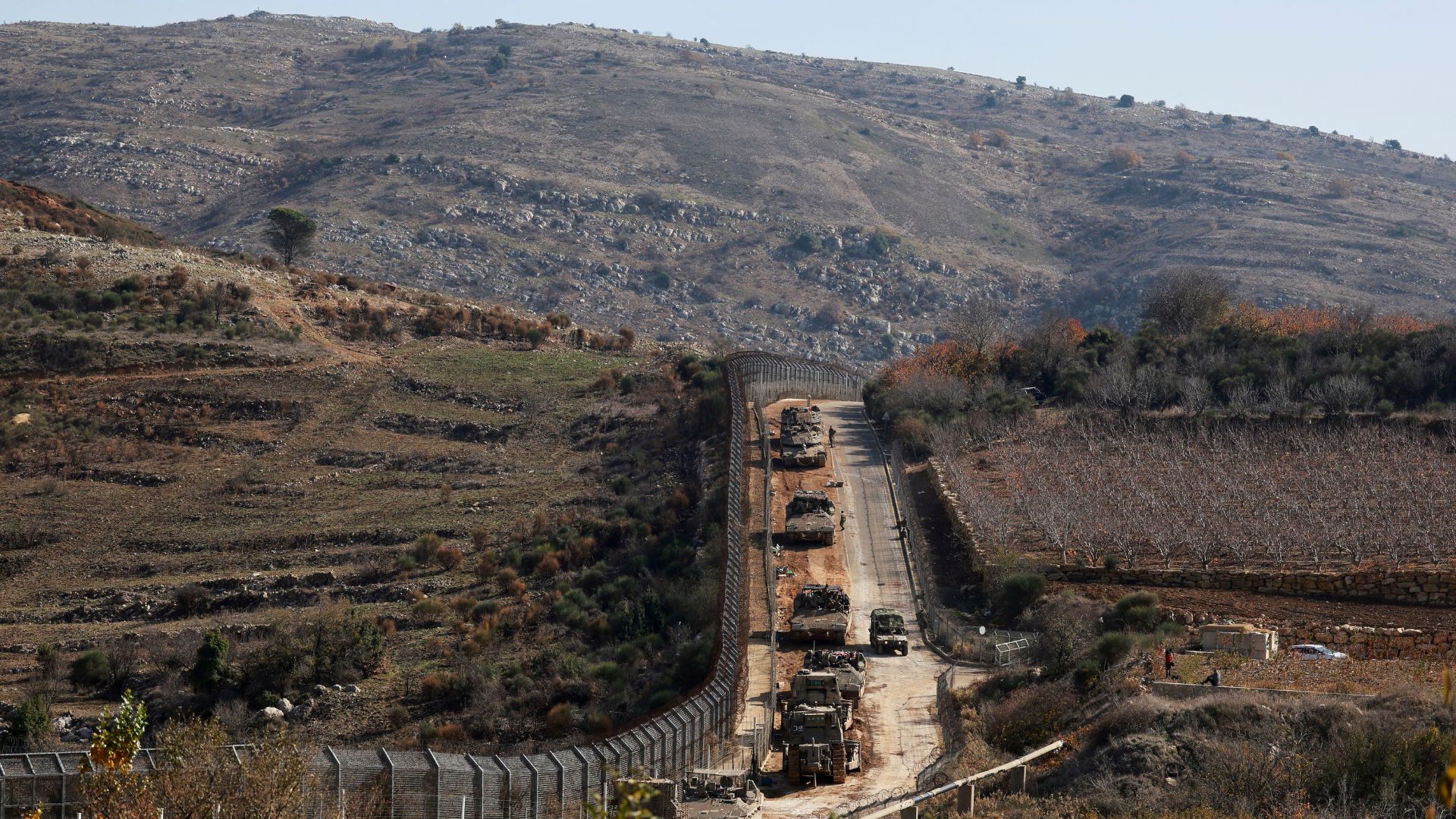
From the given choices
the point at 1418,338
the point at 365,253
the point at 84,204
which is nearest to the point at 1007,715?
the point at 1418,338

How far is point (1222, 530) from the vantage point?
2071 inches

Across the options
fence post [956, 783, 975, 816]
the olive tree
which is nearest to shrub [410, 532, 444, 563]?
fence post [956, 783, 975, 816]

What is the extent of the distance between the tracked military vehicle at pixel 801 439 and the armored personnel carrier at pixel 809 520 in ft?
22.4

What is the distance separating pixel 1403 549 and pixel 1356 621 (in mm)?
6995

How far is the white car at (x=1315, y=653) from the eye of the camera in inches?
1501

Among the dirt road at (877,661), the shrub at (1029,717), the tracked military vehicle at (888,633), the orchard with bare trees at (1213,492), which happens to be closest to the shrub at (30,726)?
the dirt road at (877,661)

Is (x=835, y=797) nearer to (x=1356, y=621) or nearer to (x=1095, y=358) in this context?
(x=1356, y=621)

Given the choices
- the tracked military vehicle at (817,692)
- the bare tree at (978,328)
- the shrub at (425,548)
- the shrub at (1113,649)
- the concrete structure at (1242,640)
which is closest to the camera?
the tracked military vehicle at (817,692)

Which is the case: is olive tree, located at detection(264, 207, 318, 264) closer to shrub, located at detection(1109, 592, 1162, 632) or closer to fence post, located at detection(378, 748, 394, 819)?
shrub, located at detection(1109, 592, 1162, 632)

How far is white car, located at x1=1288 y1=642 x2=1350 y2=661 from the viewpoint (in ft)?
125

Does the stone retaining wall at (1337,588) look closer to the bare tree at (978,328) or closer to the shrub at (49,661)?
the shrub at (49,661)

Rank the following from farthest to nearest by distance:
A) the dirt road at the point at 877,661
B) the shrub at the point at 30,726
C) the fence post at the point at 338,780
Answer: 1. the shrub at the point at 30,726
2. the dirt road at the point at 877,661
3. the fence post at the point at 338,780

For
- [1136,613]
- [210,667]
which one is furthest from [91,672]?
[1136,613]

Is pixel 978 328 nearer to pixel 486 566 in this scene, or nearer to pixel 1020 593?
pixel 486 566
